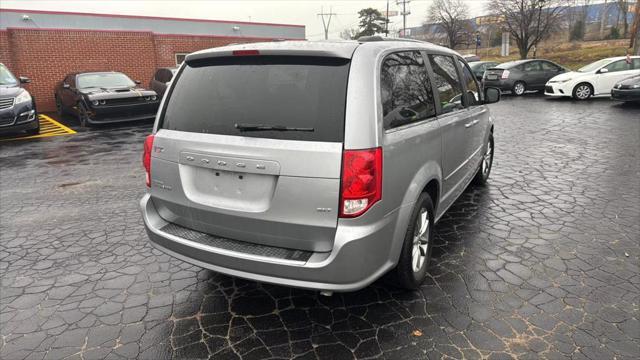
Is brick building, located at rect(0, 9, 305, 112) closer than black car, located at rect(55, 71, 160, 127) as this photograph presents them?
No

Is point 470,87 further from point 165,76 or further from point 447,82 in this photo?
point 165,76

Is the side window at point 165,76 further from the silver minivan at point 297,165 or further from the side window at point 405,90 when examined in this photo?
the side window at point 405,90

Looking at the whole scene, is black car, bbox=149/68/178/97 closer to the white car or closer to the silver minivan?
the silver minivan

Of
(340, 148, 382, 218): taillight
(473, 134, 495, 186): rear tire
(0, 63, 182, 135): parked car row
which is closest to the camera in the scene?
(340, 148, 382, 218): taillight

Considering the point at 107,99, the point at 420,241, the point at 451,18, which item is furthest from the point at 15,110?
the point at 451,18

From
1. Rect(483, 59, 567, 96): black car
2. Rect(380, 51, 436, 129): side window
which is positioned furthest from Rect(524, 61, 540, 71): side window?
Rect(380, 51, 436, 129): side window

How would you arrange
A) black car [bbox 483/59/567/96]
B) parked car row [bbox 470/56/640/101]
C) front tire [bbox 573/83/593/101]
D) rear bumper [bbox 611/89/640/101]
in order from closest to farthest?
rear bumper [bbox 611/89/640/101] → parked car row [bbox 470/56/640/101] → front tire [bbox 573/83/593/101] → black car [bbox 483/59/567/96]

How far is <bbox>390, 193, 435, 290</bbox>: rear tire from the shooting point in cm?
301

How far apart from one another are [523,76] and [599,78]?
11.0 ft

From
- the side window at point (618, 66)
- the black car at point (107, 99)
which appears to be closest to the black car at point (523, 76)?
the side window at point (618, 66)

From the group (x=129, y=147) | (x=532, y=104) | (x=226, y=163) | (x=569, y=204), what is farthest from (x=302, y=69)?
(x=532, y=104)

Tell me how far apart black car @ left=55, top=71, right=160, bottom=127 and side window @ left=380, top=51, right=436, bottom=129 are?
10.2 m

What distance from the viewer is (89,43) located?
18359 mm

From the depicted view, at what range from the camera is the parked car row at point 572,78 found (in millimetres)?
13903
